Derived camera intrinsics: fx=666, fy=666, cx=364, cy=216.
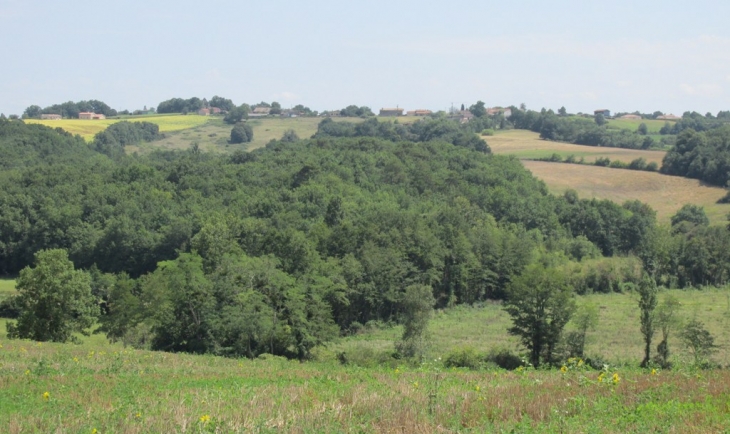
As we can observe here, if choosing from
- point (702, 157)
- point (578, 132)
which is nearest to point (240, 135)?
point (578, 132)

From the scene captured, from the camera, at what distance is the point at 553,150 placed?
4774 inches

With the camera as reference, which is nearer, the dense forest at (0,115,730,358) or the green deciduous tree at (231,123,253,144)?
the dense forest at (0,115,730,358)

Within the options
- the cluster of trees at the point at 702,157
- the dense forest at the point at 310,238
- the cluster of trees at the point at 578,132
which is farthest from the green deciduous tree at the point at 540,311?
the cluster of trees at the point at 578,132

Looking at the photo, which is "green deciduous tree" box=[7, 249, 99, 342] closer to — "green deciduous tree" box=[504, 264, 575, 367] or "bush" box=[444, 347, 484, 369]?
"bush" box=[444, 347, 484, 369]

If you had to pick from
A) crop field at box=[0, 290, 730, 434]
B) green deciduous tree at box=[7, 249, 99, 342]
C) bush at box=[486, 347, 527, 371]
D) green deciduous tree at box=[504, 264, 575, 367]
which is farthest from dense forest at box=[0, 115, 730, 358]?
crop field at box=[0, 290, 730, 434]

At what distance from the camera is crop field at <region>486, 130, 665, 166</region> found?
111875mm

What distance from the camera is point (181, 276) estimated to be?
4084cm

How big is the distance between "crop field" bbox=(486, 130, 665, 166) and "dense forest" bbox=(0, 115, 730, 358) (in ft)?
70.5

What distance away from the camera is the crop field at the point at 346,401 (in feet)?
37.0

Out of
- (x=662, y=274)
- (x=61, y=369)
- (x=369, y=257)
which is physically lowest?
(x=662, y=274)

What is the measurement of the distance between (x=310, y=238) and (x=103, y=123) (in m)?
118

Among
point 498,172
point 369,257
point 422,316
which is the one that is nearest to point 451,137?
point 498,172

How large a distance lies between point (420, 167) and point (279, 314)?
55380mm

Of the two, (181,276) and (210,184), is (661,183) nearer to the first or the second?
(210,184)
